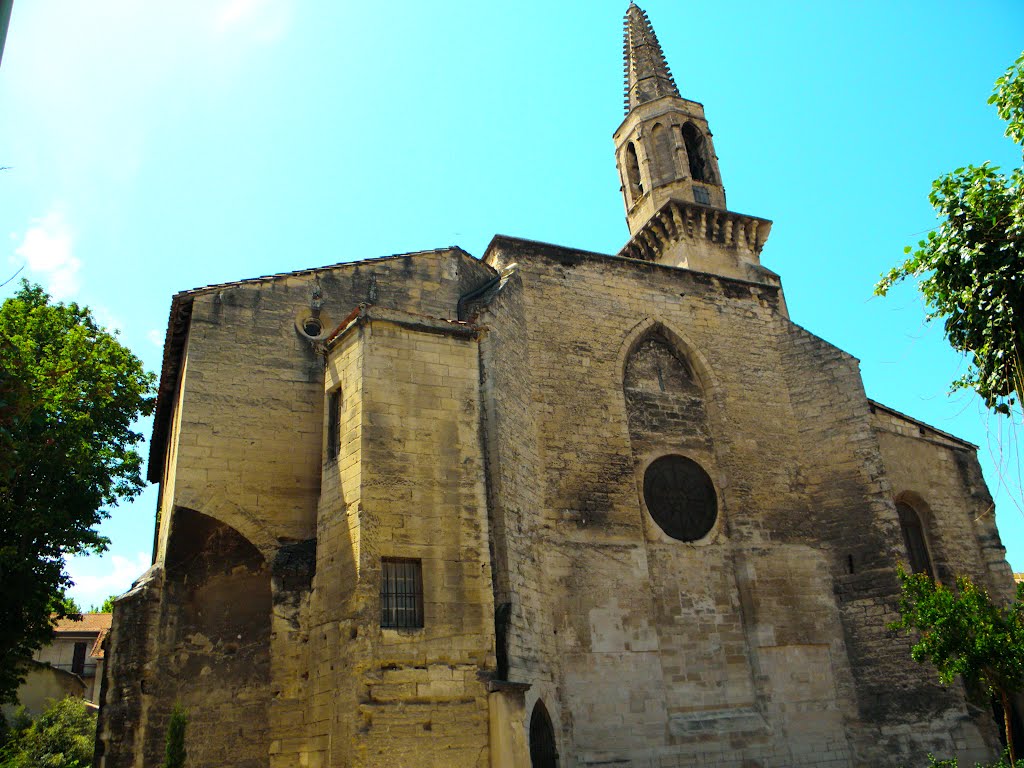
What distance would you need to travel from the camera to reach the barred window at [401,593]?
8.71 metres

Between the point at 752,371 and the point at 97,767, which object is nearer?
the point at 97,767

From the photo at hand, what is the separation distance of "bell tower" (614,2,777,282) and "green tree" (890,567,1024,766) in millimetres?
9516

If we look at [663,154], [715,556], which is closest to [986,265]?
[715,556]

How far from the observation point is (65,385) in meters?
13.5

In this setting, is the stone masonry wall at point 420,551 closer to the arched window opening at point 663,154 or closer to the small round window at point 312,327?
the small round window at point 312,327

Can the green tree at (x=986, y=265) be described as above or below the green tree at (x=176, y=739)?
above

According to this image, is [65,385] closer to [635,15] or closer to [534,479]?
[534,479]

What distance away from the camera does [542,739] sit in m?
10.2

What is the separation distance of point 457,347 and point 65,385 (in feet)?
24.1

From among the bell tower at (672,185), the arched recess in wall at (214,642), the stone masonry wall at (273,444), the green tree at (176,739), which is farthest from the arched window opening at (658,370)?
the green tree at (176,739)

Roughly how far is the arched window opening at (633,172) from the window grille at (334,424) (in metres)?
12.2

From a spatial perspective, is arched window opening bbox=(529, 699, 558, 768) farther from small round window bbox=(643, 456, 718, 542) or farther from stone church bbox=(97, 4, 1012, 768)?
small round window bbox=(643, 456, 718, 542)

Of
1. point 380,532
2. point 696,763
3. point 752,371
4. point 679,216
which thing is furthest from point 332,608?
point 679,216

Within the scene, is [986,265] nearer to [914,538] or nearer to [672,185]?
[914,538]
